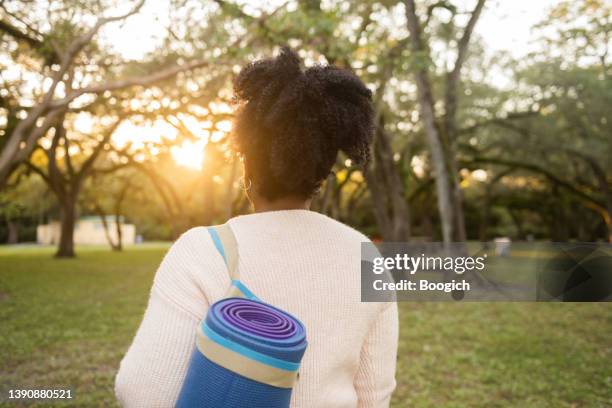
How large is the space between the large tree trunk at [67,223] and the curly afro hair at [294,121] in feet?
86.7

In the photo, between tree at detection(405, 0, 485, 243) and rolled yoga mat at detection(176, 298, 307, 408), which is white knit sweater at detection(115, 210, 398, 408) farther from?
tree at detection(405, 0, 485, 243)

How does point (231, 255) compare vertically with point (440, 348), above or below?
above

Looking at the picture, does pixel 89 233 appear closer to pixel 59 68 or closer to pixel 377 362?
pixel 59 68

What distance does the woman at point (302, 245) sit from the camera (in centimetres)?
142

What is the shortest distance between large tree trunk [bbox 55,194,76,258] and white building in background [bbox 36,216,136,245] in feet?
98.0

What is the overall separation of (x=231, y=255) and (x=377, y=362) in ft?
2.00

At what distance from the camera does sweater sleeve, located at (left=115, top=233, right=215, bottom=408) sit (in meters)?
1.31

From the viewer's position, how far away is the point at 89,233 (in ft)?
202

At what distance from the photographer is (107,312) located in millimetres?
10641

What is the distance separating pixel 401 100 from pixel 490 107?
144 inches

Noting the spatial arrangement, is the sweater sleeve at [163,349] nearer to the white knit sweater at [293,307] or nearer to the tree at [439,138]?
the white knit sweater at [293,307]

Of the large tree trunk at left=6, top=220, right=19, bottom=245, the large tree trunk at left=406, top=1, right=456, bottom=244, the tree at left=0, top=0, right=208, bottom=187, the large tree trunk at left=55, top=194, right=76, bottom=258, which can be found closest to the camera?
the tree at left=0, top=0, right=208, bottom=187

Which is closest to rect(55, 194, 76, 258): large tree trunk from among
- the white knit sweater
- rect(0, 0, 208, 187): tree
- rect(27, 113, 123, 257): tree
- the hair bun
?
rect(27, 113, 123, 257): tree

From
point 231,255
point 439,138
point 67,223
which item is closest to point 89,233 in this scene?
point 67,223
